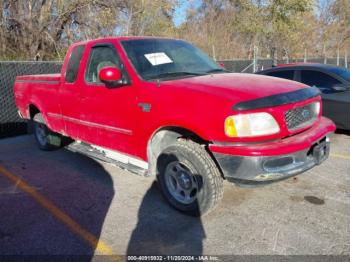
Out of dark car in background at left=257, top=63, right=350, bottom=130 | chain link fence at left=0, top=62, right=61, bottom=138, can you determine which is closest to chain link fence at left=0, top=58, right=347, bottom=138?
chain link fence at left=0, top=62, right=61, bottom=138

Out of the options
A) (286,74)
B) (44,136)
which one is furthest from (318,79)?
(44,136)

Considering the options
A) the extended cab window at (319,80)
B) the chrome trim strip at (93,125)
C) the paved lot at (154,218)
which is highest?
the extended cab window at (319,80)

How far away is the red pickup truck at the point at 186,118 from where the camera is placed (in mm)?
3250

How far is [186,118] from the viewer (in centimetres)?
344

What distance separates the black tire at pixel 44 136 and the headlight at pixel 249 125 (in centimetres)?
393

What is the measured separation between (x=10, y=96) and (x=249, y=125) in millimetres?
6750

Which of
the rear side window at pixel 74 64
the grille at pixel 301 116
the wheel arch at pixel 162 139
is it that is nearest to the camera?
the grille at pixel 301 116

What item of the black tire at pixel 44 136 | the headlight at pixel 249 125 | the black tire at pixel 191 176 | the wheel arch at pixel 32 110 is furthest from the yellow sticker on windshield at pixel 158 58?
the wheel arch at pixel 32 110

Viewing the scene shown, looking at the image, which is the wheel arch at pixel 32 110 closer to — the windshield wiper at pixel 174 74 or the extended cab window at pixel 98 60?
the extended cab window at pixel 98 60

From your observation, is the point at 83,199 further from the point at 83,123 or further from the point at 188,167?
the point at 188,167

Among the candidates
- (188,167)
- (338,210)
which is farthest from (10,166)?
(338,210)

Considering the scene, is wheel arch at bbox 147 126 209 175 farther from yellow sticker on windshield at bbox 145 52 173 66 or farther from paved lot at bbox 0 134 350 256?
yellow sticker on windshield at bbox 145 52 173 66

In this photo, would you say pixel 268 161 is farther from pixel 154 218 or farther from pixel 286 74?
pixel 286 74

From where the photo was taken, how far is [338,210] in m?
3.84
